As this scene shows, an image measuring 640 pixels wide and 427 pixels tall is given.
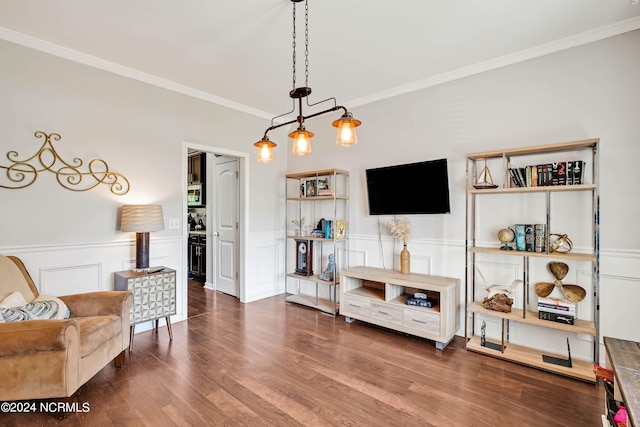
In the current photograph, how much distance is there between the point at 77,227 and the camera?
9.63 ft

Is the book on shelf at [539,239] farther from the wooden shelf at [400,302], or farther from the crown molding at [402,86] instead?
the crown molding at [402,86]

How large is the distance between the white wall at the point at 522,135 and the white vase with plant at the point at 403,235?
11cm

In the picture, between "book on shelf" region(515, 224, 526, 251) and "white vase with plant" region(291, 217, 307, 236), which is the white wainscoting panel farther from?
"book on shelf" region(515, 224, 526, 251)

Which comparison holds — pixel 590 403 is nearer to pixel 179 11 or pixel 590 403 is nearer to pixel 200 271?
pixel 179 11

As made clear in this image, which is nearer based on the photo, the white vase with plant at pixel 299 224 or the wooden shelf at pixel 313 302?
the wooden shelf at pixel 313 302

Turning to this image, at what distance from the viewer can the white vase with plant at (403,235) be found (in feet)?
11.1

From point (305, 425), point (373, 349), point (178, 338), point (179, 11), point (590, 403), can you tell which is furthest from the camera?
point (178, 338)

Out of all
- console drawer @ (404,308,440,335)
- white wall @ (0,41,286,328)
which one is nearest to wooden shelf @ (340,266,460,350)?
console drawer @ (404,308,440,335)

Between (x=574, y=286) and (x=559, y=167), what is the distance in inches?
38.8

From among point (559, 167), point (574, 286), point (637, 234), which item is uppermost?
point (559, 167)

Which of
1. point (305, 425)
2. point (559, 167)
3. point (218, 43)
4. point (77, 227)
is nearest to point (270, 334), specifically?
point (305, 425)

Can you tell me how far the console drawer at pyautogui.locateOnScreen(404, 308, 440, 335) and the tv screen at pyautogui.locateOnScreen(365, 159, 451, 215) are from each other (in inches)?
40.6

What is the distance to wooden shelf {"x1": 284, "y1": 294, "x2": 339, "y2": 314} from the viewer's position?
398 centimetres

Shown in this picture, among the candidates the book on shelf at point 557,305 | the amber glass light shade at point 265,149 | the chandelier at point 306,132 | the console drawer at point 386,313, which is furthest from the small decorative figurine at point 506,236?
the amber glass light shade at point 265,149
